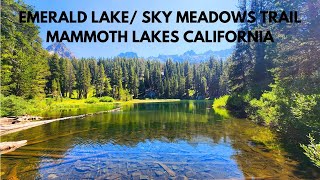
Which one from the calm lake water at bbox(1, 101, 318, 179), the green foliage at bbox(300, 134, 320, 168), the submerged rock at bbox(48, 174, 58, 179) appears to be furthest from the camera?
the calm lake water at bbox(1, 101, 318, 179)

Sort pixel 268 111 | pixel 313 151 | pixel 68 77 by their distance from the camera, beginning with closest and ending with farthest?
pixel 313 151 → pixel 268 111 → pixel 68 77

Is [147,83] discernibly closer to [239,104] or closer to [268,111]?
[239,104]

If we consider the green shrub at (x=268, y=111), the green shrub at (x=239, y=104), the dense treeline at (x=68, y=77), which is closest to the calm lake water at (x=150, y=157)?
the green shrub at (x=268, y=111)

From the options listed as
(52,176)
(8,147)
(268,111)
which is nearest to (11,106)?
(8,147)

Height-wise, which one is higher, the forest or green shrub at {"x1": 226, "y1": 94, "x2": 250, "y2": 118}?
the forest

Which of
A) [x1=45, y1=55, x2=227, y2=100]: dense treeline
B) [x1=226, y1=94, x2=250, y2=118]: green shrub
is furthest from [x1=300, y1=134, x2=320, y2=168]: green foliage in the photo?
[x1=45, y1=55, x2=227, y2=100]: dense treeline

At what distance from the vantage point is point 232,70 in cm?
4447

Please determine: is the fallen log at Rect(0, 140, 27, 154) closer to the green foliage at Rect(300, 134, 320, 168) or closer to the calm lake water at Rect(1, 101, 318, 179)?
the calm lake water at Rect(1, 101, 318, 179)

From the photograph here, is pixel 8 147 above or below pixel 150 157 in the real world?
above

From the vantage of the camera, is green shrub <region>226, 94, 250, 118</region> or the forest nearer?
the forest

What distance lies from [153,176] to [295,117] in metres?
9.07

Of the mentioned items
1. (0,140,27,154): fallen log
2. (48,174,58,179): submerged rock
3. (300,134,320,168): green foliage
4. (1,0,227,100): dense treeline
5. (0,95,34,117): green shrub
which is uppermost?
(1,0,227,100): dense treeline

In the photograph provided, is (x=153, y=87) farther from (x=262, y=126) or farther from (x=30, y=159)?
(x=30, y=159)

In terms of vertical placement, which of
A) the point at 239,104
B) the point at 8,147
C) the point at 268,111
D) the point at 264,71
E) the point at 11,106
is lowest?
the point at 8,147
